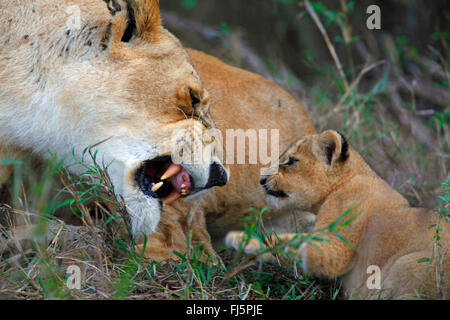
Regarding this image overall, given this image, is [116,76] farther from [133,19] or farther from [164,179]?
[164,179]

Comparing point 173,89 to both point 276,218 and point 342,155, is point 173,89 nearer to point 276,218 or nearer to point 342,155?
point 342,155

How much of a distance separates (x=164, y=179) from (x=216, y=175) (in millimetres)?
256

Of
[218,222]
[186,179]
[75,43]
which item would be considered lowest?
[218,222]

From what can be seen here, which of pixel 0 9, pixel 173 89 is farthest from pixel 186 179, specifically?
pixel 0 9

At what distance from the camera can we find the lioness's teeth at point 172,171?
305 centimetres

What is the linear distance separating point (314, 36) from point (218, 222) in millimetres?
5477

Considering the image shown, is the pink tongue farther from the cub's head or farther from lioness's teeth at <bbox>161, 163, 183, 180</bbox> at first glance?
the cub's head

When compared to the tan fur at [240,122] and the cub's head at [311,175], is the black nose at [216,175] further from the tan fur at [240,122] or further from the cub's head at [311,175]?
the tan fur at [240,122]

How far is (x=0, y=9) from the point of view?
3.01 metres

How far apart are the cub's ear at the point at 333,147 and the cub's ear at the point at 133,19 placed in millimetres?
1043

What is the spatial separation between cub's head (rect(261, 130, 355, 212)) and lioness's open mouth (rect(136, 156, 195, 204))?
1.91ft

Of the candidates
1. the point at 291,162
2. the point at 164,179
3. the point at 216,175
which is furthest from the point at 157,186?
the point at 291,162

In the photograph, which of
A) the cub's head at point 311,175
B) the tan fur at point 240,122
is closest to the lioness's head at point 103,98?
the cub's head at point 311,175

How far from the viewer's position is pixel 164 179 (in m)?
3.11
